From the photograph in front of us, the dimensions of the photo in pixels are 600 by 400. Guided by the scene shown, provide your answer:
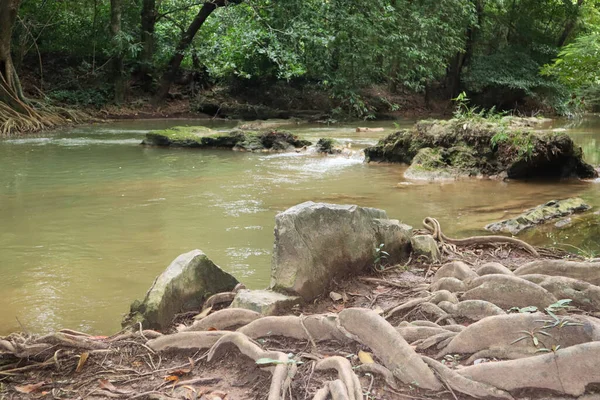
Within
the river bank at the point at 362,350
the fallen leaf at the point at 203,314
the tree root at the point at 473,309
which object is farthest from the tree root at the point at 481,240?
the fallen leaf at the point at 203,314

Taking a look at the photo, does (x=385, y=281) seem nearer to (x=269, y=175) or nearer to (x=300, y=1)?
(x=269, y=175)

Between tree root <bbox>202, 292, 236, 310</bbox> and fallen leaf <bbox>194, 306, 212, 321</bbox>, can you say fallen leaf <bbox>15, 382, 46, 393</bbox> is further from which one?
tree root <bbox>202, 292, 236, 310</bbox>

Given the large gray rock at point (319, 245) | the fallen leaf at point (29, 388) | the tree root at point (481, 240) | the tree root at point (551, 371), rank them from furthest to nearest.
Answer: the tree root at point (481, 240) < the large gray rock at point (319, 245) < the fallen leaf at point (29, 388) < the tree root at point (551, 371)

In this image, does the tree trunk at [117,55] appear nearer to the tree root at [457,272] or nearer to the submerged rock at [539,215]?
the submerged rock at [539,215]

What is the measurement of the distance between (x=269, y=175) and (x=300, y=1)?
5059 mm

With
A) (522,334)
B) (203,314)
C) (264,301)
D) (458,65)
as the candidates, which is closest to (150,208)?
(203,314)

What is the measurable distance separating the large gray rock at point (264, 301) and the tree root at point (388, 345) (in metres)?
0.64

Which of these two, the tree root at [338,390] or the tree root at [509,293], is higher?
the tree root at [509,293]

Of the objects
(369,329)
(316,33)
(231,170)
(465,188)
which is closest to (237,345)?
(369,329)

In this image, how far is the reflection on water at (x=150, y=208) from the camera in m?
5.00

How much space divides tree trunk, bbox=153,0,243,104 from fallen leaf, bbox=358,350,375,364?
1824 cm

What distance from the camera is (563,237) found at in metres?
6.24

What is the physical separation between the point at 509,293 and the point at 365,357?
3.63ft

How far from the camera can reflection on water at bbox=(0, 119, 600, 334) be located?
5.00m
